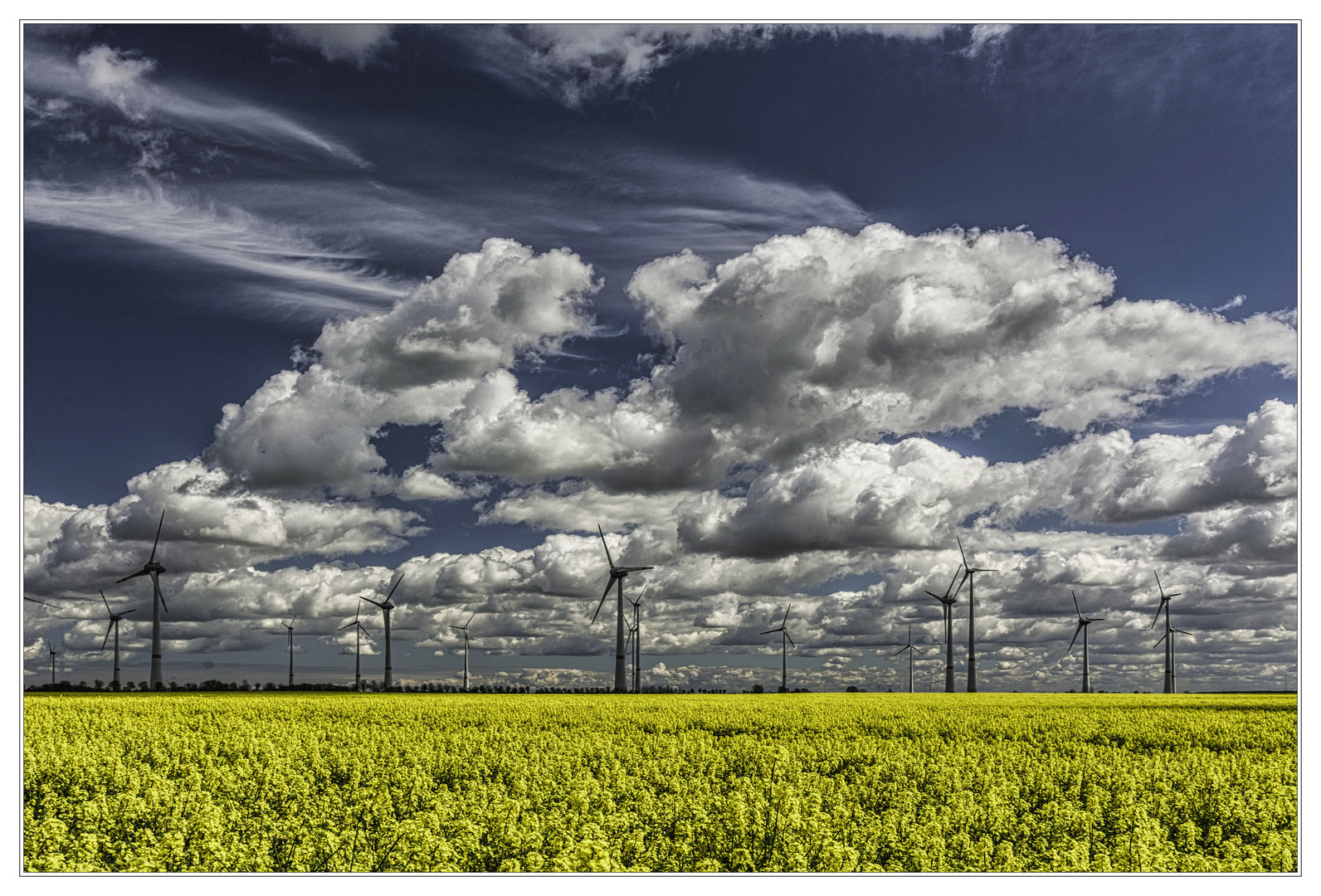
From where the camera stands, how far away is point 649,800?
62.1 feet

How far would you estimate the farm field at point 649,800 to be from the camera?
49.4 feet

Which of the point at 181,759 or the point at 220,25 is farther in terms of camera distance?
the point at 181,759

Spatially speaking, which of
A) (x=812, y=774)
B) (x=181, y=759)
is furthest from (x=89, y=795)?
(x=812, y=774)

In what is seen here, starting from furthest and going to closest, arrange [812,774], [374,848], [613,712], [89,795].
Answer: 1. [613,712]
2. [812,774]
3. [89,795]
4. [374,848]

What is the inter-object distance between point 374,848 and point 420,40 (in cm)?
1897

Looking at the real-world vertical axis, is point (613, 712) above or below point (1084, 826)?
below

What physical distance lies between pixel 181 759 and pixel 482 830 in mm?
21820

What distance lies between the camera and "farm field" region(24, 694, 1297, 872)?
49.4 feet
